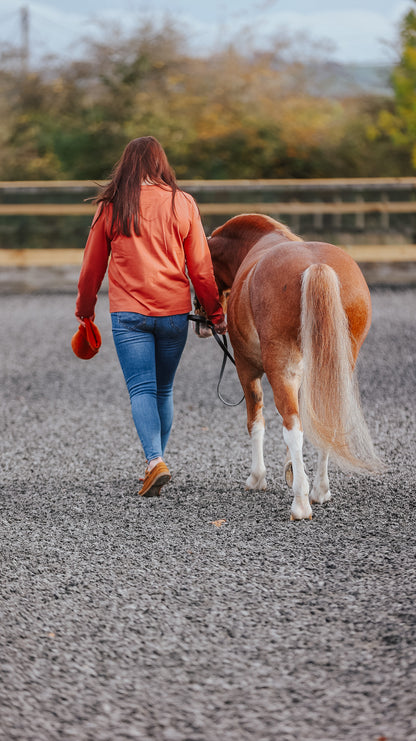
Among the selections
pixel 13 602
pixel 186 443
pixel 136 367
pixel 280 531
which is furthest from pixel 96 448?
pixel 13 602

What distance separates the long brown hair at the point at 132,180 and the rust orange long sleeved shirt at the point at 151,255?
1.7 inches

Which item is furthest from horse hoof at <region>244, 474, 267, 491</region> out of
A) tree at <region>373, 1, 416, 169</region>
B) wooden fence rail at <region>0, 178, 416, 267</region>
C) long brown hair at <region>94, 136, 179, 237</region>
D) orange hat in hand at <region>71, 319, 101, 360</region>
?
tree at <region>373, 1, 416, 169</region>

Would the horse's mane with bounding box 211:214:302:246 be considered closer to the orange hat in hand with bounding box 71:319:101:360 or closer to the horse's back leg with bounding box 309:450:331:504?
the orange hat in hand with bounding box 71:319:101:360

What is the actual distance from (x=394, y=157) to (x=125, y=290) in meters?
16.0

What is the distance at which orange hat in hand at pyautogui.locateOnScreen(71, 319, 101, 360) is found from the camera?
457cm

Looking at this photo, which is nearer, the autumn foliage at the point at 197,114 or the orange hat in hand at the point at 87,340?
the orange hat in hand at the point at 87,340

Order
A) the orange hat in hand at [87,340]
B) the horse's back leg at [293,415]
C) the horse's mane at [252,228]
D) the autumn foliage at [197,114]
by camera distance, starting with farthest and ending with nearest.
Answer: the autumn foliage at [197,114] < the horse's mane at [252,228] < the orange hat in hand at [87,340] < the horse's back leg at [293,415]

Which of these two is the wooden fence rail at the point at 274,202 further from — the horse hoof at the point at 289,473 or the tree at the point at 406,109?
the horse hoof at the point at 289,473

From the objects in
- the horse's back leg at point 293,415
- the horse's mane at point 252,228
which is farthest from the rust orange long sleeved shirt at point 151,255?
the horse's back leg at point 293,415

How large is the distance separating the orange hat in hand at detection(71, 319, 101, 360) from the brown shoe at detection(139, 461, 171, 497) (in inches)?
30.7

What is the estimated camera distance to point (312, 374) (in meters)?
3.68

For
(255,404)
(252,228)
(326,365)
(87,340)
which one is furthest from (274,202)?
(326,365)

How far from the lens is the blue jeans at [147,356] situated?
14.1 feet

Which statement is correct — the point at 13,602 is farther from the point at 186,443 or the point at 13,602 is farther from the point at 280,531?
the point at 186,443
